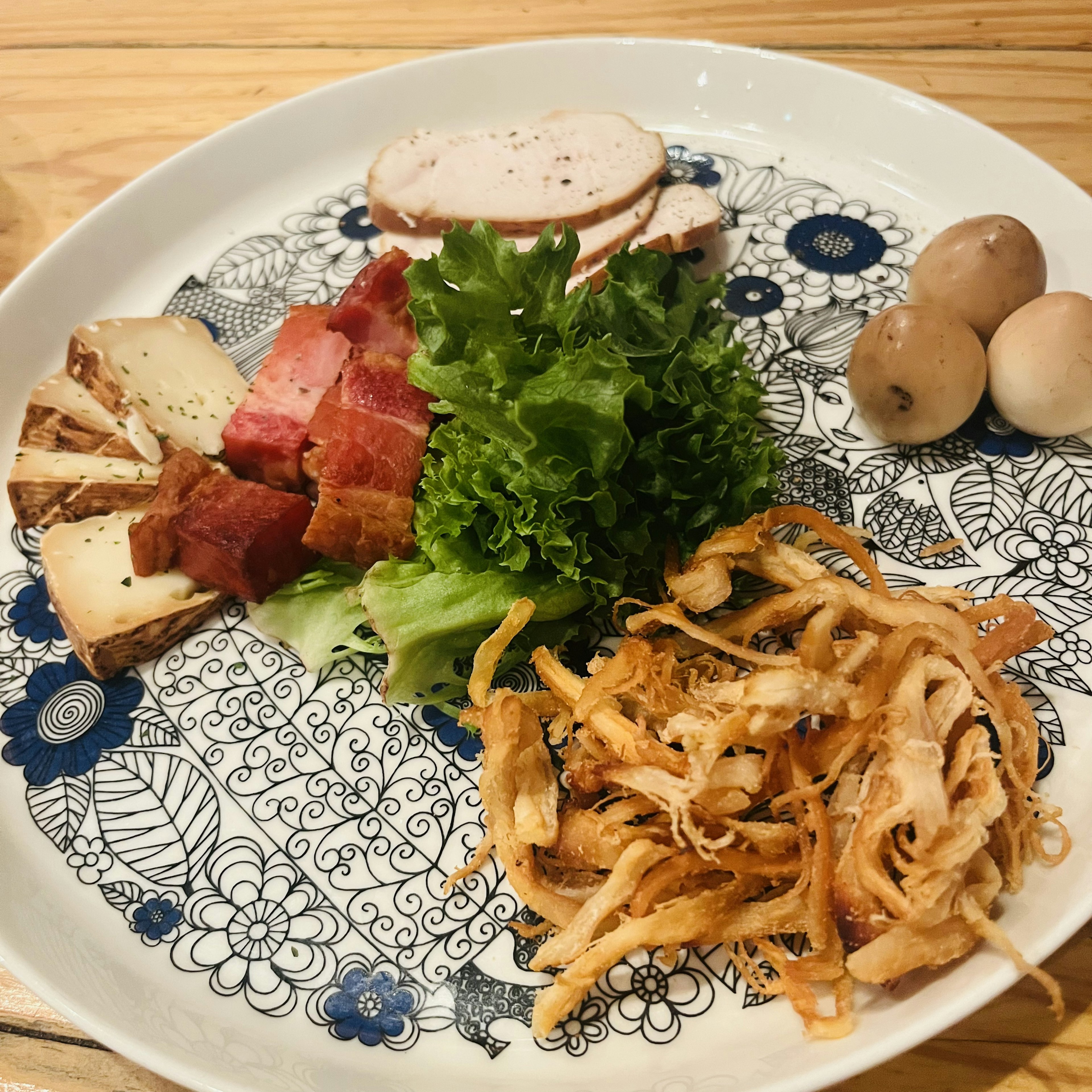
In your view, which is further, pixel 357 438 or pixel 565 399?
pixel 357 438

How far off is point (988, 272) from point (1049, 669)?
115cm

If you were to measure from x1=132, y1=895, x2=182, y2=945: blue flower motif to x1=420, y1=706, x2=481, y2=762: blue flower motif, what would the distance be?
710 mm

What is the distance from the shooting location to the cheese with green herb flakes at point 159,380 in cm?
269

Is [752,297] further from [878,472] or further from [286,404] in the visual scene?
[286,404]

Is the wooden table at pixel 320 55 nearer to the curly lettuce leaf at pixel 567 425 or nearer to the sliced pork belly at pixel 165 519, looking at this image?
the sliced pork belly at pixel 165 519

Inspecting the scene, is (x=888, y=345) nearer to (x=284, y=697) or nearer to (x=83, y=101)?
(x=284, y=697)

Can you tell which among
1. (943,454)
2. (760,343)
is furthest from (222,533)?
(943,454)

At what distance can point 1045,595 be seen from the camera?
2.23m

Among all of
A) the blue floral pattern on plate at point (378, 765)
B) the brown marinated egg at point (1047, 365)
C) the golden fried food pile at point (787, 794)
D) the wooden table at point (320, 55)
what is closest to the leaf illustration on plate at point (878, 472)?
the blue floral pattern on plate at point (378, 765)

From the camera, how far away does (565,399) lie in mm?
1885

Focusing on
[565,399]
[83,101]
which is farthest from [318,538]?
[83,101]

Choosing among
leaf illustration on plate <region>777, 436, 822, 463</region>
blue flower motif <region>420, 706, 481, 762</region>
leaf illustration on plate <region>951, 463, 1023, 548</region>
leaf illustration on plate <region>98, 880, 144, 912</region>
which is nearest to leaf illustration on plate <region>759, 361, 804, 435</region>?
leaf illustration on plate <region>777, 436, 822, 463</region>

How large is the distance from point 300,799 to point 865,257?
8.16 ft

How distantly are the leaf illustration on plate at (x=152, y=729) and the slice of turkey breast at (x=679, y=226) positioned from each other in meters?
1.81
